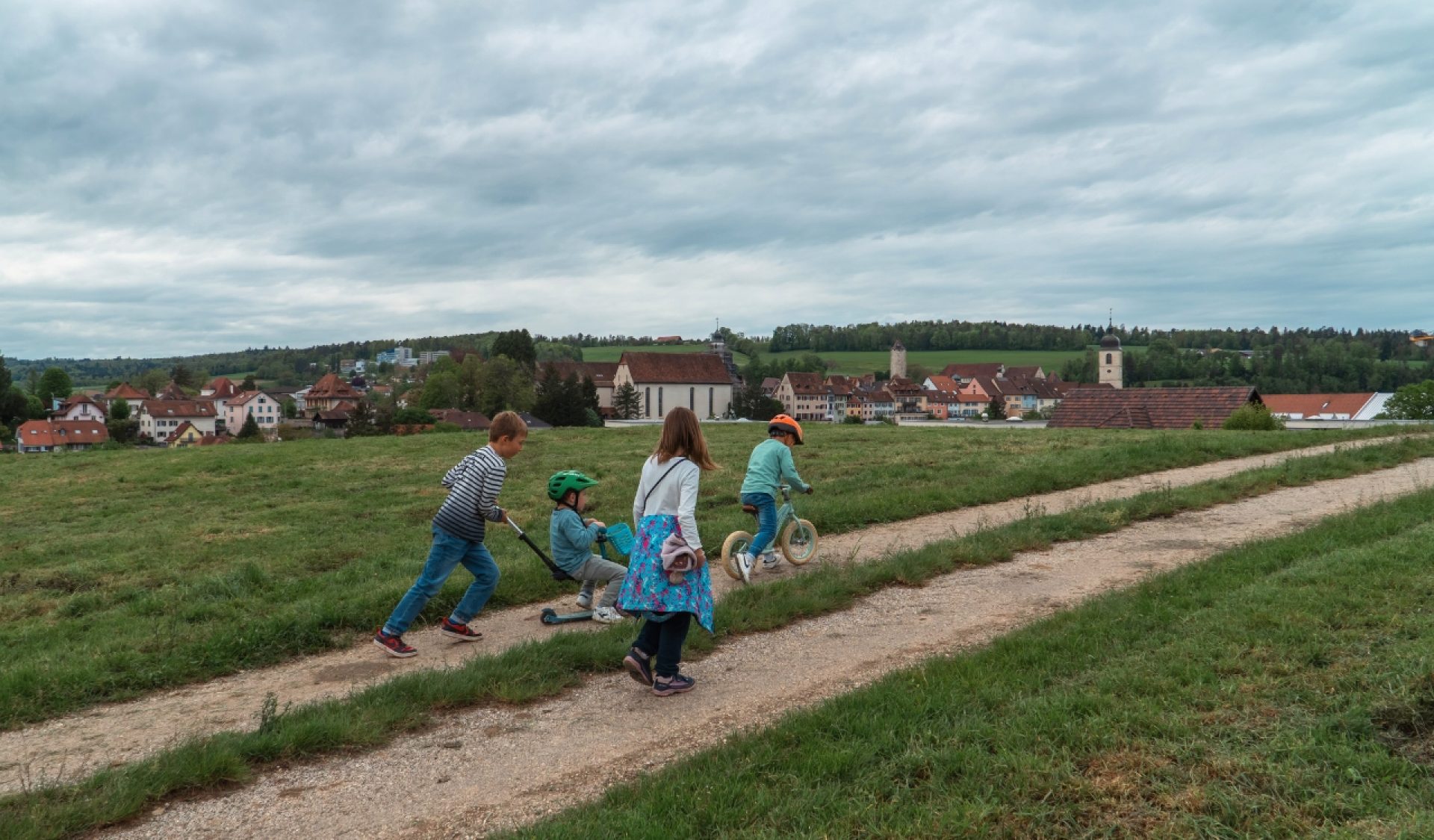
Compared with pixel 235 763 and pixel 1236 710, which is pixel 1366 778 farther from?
pixel 235 763

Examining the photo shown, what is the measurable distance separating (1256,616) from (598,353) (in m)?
177

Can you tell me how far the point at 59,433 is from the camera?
249ft

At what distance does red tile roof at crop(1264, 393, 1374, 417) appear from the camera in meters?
70.8

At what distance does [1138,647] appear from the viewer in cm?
586

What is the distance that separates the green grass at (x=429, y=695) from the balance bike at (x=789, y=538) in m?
0.66

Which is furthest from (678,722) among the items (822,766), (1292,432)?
(1292,432)

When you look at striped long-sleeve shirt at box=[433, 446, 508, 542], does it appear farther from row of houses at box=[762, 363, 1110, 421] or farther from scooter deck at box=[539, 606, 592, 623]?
row of houses at box=[762, 363, 1110, 421]

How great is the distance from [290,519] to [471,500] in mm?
9824

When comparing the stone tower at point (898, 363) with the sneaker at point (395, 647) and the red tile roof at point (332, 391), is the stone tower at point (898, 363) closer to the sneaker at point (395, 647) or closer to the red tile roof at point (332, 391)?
the red tile roof at point (332, 391)

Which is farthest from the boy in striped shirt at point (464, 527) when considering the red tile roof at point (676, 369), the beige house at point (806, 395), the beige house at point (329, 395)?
the beige house at point (329, 395)

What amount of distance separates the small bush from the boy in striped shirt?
25.6m

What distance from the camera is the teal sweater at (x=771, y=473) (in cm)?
939

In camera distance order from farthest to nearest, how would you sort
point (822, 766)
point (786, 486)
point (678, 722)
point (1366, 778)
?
point (786, 486) < point (678, 722) < point (822, 766) < point (1366, 778)

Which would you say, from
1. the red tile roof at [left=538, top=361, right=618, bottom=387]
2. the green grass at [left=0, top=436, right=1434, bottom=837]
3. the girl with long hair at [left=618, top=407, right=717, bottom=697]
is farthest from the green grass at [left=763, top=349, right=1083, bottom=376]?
the girl with long hair at [left=618, top=407, right=717, bottom=697]
